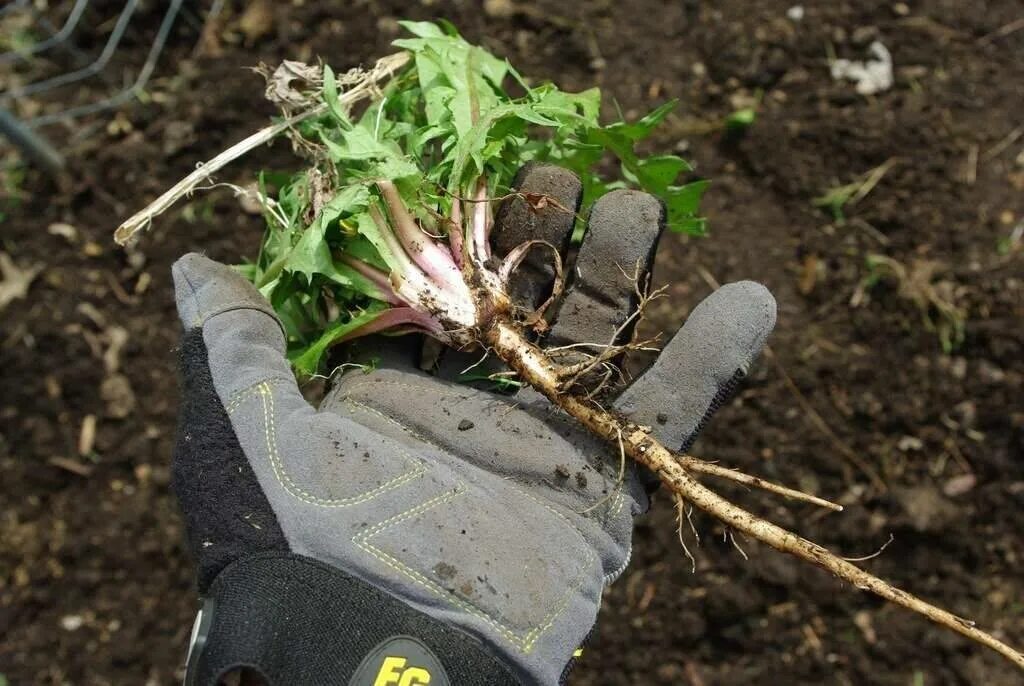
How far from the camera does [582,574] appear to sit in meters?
2.07

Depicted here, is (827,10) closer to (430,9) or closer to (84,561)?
(430,9)

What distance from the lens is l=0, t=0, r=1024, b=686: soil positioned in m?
3.03

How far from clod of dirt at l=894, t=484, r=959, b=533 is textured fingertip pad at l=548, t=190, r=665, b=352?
1.52m

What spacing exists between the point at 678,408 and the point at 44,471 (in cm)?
264

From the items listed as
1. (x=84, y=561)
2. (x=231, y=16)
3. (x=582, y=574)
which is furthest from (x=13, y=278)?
(x=582, y=574)

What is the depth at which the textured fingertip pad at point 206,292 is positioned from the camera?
2066mm

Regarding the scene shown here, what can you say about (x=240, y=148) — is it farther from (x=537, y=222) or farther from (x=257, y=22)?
(x=257, y=22)

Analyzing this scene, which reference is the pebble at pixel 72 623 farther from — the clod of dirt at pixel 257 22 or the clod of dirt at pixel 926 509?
the clod of dirt at pixel 926 509

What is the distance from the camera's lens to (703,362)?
215 centimetres

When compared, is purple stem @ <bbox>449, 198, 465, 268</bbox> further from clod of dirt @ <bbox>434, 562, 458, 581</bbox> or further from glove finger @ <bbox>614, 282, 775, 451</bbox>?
clod of dirt @ <bbox>434, 562, 458, 581</bbox>

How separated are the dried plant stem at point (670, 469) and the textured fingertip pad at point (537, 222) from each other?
0.69 ft

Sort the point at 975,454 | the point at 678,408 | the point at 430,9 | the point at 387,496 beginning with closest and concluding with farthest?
the point at 387,496, the point at 678,408, the point at 975,454, the point at 430,9

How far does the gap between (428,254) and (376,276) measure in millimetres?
168

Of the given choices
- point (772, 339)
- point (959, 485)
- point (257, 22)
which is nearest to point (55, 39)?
point (257, 22)
